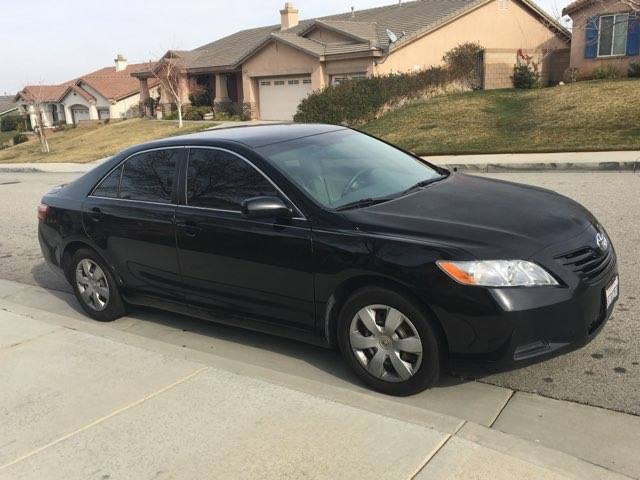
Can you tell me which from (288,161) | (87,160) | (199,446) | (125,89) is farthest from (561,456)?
(125,89)

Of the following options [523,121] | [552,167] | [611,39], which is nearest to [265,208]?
[552,167]

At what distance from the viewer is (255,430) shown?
10.6ft

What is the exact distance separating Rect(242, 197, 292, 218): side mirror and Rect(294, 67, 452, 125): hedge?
65.6 feet

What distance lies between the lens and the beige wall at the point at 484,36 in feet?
94.2

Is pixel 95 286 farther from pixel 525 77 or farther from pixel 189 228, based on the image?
pixel 525 77

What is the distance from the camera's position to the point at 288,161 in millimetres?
4266

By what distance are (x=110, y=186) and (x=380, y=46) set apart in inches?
953

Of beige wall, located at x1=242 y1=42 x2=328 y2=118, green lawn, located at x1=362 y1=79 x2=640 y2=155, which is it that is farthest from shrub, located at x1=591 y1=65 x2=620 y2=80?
beige wall, located at x1=242 y1=42 x2=328 y2=118

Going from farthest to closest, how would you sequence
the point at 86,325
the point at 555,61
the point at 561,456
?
the point at 555,61 < the point at 86,325 < the point at 561,456

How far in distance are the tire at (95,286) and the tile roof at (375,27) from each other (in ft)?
78.2

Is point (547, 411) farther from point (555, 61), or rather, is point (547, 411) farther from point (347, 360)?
point (555, 61)

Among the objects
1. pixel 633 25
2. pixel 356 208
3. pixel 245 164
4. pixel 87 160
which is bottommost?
pixel 87 160

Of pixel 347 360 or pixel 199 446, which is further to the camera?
pixel 347 360

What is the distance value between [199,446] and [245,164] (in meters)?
1.98
